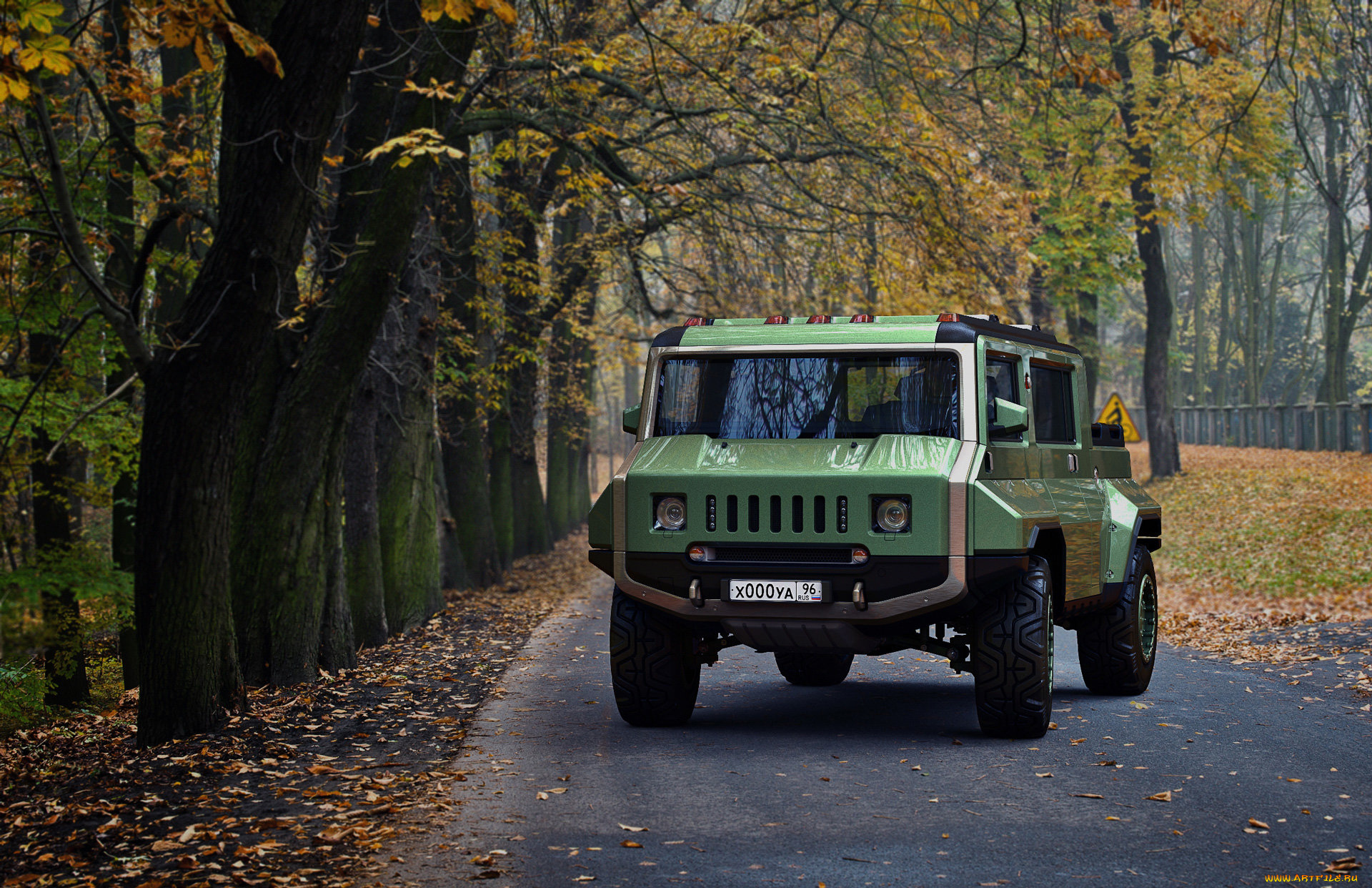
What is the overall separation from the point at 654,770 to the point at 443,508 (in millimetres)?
13645

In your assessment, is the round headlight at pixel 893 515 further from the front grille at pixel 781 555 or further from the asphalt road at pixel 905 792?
the asphalt road at pixel 905 792

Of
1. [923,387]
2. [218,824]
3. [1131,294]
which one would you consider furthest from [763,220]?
[1131,294]

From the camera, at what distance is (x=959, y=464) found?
25.1 ft

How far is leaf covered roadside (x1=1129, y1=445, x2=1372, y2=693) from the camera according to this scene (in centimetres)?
1431

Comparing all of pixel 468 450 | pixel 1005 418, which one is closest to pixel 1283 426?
pixel 468 450

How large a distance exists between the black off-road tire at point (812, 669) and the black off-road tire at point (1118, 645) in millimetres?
1731

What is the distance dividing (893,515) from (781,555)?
661 millimetres

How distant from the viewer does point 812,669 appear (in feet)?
34.7

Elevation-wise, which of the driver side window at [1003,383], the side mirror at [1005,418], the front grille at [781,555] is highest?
the driver side window at [1003,383]

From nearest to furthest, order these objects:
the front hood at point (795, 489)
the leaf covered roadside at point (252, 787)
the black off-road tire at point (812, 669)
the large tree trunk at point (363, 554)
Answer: the leaf covered roadside at point (252, 787)
the front hood at point (795, 489)
the black off-road tire at point (812, 669)
the large tree trunk at point (363, 554)

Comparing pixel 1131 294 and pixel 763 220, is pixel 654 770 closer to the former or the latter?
pixel 763 220

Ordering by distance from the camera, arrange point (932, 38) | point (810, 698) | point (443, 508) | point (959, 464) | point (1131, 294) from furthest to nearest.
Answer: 1. point (1131, 294)
2. point (932, 38)
3. point (443, 508)
4. point (810, 698)
5. point (959, 464)

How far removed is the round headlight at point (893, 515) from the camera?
7.59 metres

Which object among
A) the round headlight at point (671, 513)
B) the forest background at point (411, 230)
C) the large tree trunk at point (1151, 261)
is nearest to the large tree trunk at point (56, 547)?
the forest background at point (411, 230)
